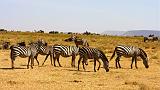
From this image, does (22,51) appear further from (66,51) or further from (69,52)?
(69,52)

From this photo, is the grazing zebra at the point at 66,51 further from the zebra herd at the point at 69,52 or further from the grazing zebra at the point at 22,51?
the grazing zebra at the point at 22,51

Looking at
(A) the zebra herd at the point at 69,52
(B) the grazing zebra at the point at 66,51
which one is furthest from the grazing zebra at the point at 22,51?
(B) the grazing zebra at the point at 66,51

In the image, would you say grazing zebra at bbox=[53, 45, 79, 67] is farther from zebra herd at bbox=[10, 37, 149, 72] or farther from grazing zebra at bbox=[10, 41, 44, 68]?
grazing zebra at bbox=[10, 41, 44, 68]

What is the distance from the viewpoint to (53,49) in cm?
2512

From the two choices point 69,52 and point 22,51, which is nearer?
point 22,51

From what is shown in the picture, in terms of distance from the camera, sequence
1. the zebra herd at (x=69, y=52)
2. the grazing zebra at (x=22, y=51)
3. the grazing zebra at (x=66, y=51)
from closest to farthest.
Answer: the grazing zebra at (x=22, y=51) < the zebra herd at (x=69, y=52) < the grazing zebra at (x=66, y=51)

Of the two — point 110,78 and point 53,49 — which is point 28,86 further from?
point 53,49

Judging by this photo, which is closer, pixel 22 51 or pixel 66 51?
pixel 22 51

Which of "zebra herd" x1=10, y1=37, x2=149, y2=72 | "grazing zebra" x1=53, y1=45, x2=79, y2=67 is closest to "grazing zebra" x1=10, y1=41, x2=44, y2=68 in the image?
"zebra herd" x1=10, y1=37, x2=149, y2=72

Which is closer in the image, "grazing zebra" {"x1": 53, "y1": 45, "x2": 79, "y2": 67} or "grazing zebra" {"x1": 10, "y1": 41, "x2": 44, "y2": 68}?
"grazing zebra" {"x1": 10, "y1": 41, "x2": 44, "y2": 68}

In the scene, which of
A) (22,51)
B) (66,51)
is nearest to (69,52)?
(66,51)

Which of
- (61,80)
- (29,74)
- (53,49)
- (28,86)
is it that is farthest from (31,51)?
(28,86)

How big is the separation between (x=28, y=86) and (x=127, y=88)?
11.9 ft

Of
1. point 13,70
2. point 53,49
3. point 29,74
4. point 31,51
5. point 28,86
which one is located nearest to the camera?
point 28,86
